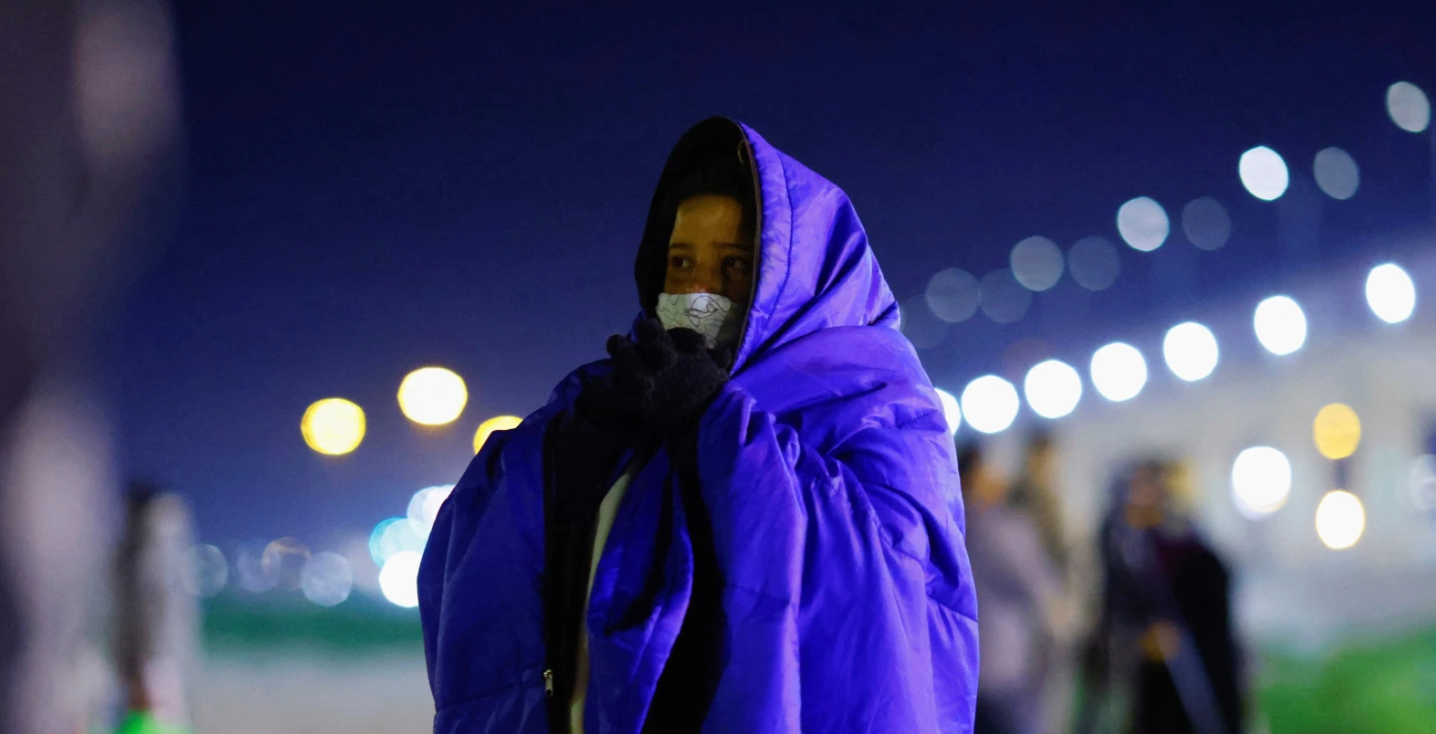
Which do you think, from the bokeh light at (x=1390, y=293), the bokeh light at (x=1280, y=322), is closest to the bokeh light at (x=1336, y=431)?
the bokeh light at (x=1280, y=322)

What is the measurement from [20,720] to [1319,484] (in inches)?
282

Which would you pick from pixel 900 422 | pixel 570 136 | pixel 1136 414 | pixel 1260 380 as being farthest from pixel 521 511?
pixel 1260 380

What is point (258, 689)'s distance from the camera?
4051mm

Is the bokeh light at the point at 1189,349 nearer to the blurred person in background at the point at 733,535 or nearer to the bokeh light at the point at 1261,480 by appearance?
the bokeh light at the point at 1261,480

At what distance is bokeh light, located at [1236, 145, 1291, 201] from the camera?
15.4 ft

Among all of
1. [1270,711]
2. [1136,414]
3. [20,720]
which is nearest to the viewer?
[20,720]

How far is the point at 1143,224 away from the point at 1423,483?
8.26ft

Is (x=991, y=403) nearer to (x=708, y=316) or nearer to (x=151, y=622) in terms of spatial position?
(x=151, y=622)

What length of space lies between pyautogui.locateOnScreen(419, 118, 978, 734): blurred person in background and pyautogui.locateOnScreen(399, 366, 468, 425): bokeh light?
304 cm

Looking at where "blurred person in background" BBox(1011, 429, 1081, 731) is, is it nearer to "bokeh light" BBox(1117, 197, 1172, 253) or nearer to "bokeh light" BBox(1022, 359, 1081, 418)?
"bokeh light" BBox(1117, 197, 1172, 253)

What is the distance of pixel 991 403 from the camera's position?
5516 millimetres

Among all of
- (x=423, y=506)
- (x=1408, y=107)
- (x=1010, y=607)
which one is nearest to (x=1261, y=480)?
(x=1408, y=107)

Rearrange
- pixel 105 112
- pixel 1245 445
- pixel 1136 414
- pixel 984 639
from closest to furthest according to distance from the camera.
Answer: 1. pixel 105 112
2. pixel 984 639
3. pixel 1136 414
4. pixel 1245 445

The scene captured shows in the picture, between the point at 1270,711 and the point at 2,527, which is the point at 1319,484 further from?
the point at 2,527
